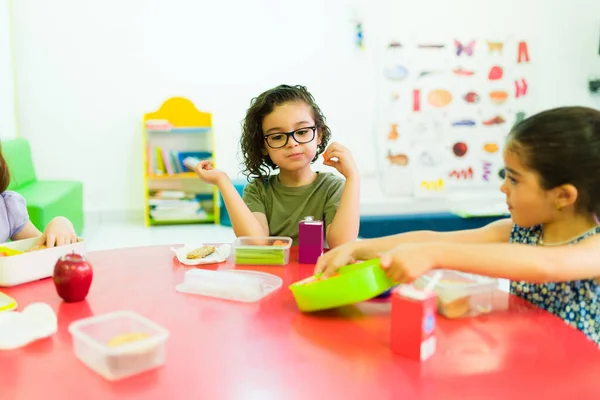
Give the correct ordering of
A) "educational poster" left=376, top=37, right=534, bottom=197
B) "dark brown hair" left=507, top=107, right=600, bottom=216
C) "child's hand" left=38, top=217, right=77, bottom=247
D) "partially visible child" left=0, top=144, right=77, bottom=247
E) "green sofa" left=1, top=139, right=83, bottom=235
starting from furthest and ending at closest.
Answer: "educational poster" left=376, top=37, right=534, bottom=197
"green sofa" left=1, top=139, right=83, bottom=235
"partially visible child" left=0, top=144, right=77, bottom=247
"child's hand" left=38, top=217, right=77, bottom=247
"dark brown hair" left=507, top=107, right=600, bottom=216

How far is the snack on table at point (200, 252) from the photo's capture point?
1.23 meters

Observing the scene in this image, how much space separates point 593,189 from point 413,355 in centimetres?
47

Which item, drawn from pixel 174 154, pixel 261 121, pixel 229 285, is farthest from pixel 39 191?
pixel 229 285

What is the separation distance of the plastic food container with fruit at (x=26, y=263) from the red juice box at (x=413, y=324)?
0.69 metres

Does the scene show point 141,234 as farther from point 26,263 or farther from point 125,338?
point 125,338

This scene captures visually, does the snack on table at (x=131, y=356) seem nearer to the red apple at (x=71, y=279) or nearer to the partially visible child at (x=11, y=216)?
the red apple at (x=71, y=279)

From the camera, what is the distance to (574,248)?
890mm

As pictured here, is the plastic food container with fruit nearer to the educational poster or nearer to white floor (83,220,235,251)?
white floor (83,220,235,251)

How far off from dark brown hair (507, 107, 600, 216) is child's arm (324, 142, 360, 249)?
543mm

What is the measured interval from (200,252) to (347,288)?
0.51 meters

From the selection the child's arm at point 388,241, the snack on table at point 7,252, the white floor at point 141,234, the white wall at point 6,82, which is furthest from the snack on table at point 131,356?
the white wall at point 6,82

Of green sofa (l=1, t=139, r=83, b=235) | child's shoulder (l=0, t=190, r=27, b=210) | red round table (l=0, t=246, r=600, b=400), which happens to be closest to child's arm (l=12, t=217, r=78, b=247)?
red round table (l=0, t=246, r=600, b=400)

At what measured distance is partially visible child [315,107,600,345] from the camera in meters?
0.85

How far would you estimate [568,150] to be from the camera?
3.02ft
